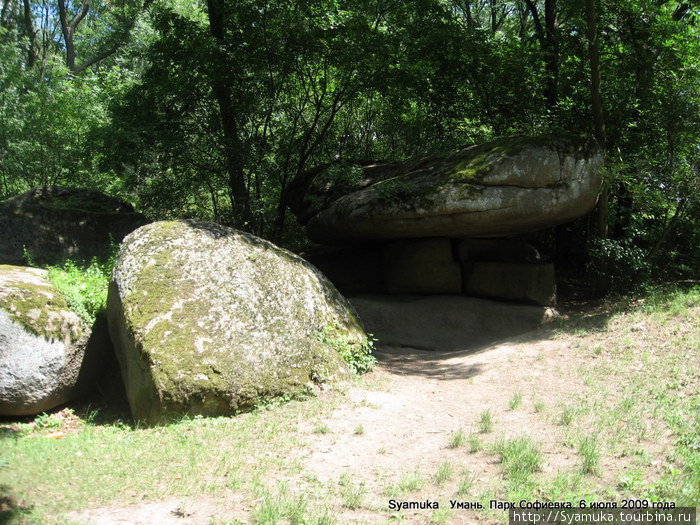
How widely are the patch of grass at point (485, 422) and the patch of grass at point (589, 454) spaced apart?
2.77 ft

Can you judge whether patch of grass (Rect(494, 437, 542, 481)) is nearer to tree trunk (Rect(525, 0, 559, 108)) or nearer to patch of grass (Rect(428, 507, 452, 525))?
patch of grass (Rect(428, 507, 452, 525))

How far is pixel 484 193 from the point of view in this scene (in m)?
9.87

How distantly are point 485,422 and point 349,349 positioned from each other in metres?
2.48

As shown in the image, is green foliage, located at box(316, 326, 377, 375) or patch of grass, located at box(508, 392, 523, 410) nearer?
patch of grass, located at box(508, 392, 523, 410)

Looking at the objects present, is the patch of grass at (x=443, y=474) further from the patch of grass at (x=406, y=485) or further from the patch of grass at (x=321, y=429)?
the patch of grass at (x=321, y=429)

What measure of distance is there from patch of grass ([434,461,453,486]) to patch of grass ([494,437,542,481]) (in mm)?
443

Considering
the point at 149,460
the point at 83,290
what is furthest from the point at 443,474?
the point at 83,290

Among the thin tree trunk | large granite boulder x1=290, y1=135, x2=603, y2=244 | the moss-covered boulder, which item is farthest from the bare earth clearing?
the thin tree trunk

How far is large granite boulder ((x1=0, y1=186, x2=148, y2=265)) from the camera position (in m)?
9.70

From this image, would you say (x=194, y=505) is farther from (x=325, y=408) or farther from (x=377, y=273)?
(x=377, y=273)

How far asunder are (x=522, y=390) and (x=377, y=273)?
6641mm

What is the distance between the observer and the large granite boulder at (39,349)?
6612 mm

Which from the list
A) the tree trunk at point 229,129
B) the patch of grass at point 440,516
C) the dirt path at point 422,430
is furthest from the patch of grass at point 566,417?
the tree trunk at point 229,129

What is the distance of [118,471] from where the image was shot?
14.9 feet
